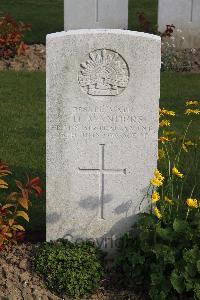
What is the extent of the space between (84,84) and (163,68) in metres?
6.62

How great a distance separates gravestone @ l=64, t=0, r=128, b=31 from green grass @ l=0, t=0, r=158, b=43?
1024mm

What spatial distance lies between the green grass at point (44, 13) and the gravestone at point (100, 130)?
8.49 meters

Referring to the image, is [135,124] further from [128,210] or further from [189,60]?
[189,60]

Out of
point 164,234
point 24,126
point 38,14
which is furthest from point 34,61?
point 164,234

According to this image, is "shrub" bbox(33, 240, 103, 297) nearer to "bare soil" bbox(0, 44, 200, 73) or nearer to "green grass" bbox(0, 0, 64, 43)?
"bare soil" bbox(0, 44, 200, 73)

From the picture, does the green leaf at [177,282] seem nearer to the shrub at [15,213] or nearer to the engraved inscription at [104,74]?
the shrub at [15,213]

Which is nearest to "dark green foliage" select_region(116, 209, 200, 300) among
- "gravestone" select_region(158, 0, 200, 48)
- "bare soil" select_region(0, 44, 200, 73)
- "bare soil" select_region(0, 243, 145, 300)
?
"bare soil" select_region(0, 243, 145, 300)

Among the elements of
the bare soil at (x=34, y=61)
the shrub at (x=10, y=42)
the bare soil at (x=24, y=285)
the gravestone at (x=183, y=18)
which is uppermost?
the gravestone at (x=183, y=18)

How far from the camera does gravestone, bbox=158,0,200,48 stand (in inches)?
492

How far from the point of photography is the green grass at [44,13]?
1466 centimetres

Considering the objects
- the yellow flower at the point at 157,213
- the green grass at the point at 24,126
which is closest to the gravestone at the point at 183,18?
the green grass at the point at 24,126

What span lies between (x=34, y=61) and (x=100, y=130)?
22.3 feet

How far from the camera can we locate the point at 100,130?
5.14m

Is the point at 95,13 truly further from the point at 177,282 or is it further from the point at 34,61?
the point at 177,282
